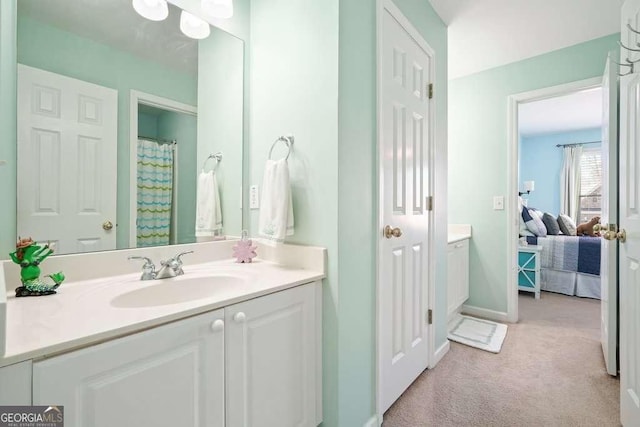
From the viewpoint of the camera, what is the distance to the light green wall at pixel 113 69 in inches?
42.2

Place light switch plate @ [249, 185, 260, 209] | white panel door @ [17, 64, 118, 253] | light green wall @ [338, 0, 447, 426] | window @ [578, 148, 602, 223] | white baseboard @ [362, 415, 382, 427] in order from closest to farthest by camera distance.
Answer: white panel door @ [17, 64, 118, 253] < light green wall @ [338, 0, 447, 426] < white baseboard @ [362, 415, 382, 427] < light switch plate @ [249, 185, 260, 209] < window @ [578, 148, 602, 223]

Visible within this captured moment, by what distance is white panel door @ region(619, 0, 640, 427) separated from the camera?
1.30 m

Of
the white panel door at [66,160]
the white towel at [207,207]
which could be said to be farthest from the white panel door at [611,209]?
the white panel door at [66,160]

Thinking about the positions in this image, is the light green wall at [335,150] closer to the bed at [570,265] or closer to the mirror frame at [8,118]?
the mirror frame at [8,118]

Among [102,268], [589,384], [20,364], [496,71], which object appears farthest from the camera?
[496,71]

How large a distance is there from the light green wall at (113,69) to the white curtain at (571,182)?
7522 millimetres

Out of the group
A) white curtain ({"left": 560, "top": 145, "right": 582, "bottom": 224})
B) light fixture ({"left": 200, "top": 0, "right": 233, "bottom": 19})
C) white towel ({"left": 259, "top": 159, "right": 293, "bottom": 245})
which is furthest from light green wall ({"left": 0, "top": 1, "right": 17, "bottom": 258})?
white curtain ({"left": 560, "top": 145, "right": 582, "bottom": 224})

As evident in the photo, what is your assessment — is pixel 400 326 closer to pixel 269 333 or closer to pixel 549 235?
pixel 269 333

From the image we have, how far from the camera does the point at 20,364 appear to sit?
60cm

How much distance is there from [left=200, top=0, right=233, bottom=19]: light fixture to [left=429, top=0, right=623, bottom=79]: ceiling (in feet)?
4.59

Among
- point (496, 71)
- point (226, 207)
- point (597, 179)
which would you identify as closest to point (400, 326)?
point (226, 207)

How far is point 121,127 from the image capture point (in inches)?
50.5

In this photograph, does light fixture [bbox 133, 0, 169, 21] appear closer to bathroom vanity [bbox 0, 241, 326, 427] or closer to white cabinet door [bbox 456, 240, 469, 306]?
bathroom vanity [bbox 0, 241, 326, 427]

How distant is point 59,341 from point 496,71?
3711 mm
